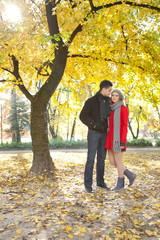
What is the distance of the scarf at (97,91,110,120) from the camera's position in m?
4.55

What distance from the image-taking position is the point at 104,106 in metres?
4.57

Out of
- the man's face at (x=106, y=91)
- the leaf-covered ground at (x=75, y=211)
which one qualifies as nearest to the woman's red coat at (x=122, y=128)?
the man's face at (x=106, y=91)

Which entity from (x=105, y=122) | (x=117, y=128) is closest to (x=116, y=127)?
(x=117, y=128)

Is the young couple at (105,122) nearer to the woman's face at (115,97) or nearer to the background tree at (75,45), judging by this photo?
the woman's face at (115,97)

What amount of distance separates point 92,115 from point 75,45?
4.03 m

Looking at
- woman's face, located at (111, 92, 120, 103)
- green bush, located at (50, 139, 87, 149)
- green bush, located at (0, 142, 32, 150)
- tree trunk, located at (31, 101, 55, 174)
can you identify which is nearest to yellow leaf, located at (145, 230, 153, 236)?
woman's face, located at (111, 92, 120, 103)

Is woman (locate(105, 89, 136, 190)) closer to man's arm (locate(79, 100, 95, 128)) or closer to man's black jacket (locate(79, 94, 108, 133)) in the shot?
man's black jacket (locate(79, 94, 108, 133))

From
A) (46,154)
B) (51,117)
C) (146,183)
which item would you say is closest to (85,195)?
(146,183)

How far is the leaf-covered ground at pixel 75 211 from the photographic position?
3006 mm

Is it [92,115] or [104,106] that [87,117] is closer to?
[92,115]

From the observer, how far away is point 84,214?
368 centimetres

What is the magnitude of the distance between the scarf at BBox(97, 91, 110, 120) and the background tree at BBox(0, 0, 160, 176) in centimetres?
212

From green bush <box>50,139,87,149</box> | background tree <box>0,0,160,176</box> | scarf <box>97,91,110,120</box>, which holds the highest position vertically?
background tree <box>0,0,160,176</box>

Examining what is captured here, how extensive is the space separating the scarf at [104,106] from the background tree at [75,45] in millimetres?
2116
